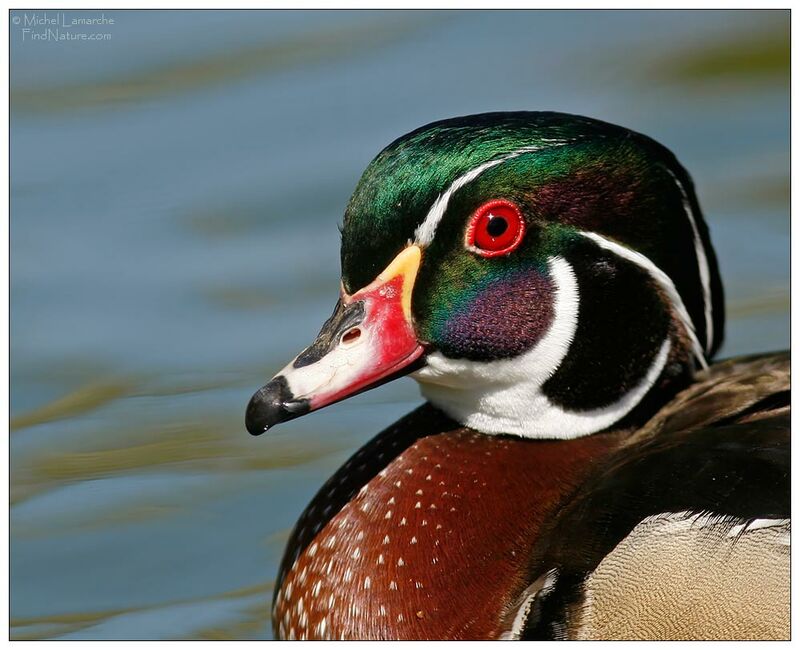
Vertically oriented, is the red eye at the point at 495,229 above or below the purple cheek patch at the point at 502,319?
above

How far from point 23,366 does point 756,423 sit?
11.7 ft

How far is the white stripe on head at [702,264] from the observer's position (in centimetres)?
442

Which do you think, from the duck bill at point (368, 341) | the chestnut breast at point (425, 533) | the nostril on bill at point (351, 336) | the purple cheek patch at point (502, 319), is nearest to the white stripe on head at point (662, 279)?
the purple cheek patch at point (502, 319)

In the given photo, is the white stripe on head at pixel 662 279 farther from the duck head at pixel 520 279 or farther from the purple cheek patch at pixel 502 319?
the purple cheek patch at pixel 502 319

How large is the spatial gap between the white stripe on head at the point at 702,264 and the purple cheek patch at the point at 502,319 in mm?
458

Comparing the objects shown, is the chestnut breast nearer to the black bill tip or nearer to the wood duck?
the wood duck

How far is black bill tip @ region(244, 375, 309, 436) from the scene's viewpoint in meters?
4.10

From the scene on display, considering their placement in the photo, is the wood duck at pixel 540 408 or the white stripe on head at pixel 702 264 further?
the white stripe on head at pixel 702 264

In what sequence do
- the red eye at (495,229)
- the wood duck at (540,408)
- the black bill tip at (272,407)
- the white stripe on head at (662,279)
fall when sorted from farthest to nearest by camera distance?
the white stripe on head at (662,279) < the red eye at (495,229) < the black bill tip at (272,407) < the wood duck at (540,408)

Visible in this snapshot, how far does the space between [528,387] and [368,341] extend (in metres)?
0.55

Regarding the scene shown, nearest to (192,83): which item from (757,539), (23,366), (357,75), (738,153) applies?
(357,75)

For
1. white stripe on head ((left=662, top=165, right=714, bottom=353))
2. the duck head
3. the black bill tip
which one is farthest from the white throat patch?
the black bill tip

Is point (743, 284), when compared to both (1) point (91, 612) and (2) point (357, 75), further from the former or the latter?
(1) point (91, 612)

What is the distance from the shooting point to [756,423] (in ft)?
13.9
